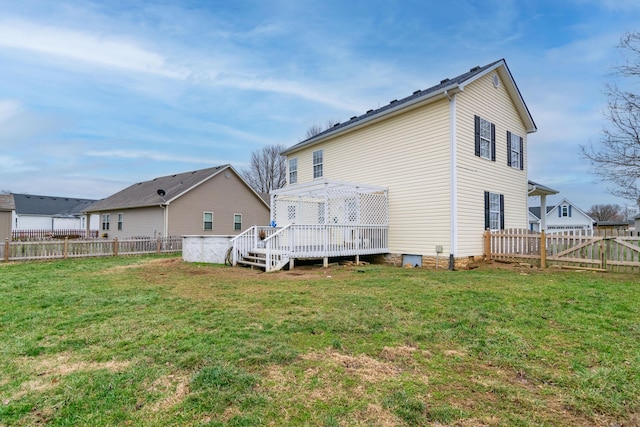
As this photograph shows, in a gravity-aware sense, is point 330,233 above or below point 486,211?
below

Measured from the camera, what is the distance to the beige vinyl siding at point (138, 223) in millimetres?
20234

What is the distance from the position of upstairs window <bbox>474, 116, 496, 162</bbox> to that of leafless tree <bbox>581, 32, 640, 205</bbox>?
4.24 metres

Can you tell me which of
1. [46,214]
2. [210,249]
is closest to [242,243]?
[210,249]

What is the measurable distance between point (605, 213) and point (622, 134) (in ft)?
219

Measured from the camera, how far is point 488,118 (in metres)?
11.5

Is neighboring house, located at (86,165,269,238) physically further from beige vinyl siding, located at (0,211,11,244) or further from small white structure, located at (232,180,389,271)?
small white structure, located at (232,180,389,271)

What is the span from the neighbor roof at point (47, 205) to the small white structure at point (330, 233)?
110ft

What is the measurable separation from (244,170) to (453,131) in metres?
37.1

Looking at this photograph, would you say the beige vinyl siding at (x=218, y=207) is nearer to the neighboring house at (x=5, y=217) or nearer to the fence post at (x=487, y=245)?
the neighboring house at (x=5, y=217)

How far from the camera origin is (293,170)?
16656 mm

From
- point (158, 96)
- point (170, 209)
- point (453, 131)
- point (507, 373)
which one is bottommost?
point (507, 373)

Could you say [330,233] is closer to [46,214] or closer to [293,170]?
[293,170]

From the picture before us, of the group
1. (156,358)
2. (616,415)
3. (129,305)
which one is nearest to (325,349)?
(156,358)

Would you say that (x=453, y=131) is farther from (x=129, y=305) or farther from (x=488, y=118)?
(x=129, y=305)
